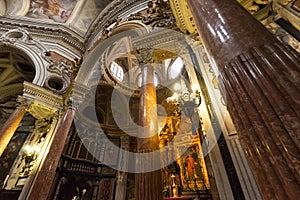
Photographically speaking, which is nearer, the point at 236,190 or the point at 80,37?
the point at 236,190

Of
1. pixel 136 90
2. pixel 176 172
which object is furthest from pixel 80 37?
pixel 176 172

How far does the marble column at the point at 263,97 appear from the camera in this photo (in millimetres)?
656

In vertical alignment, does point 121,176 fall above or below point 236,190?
above

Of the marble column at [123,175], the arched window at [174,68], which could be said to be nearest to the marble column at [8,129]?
the marble column at [123,175]

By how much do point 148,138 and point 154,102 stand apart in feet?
3.20

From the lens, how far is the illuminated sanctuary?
32.4 inches

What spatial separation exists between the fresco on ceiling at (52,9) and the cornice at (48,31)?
155cm

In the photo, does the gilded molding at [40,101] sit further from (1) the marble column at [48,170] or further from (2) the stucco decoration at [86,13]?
(2) the stucco decoration at [86,13]

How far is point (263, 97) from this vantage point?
2.65ft

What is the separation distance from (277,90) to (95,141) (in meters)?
9.35

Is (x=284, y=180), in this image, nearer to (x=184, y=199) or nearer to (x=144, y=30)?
(x=184, y=199)

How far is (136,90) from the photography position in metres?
10.8

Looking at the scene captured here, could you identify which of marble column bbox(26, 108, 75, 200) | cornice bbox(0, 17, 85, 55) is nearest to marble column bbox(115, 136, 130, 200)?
marble column bbox(26, 108, 75, 200)

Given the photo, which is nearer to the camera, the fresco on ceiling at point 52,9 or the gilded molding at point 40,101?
the gilded molding at point 40,101
